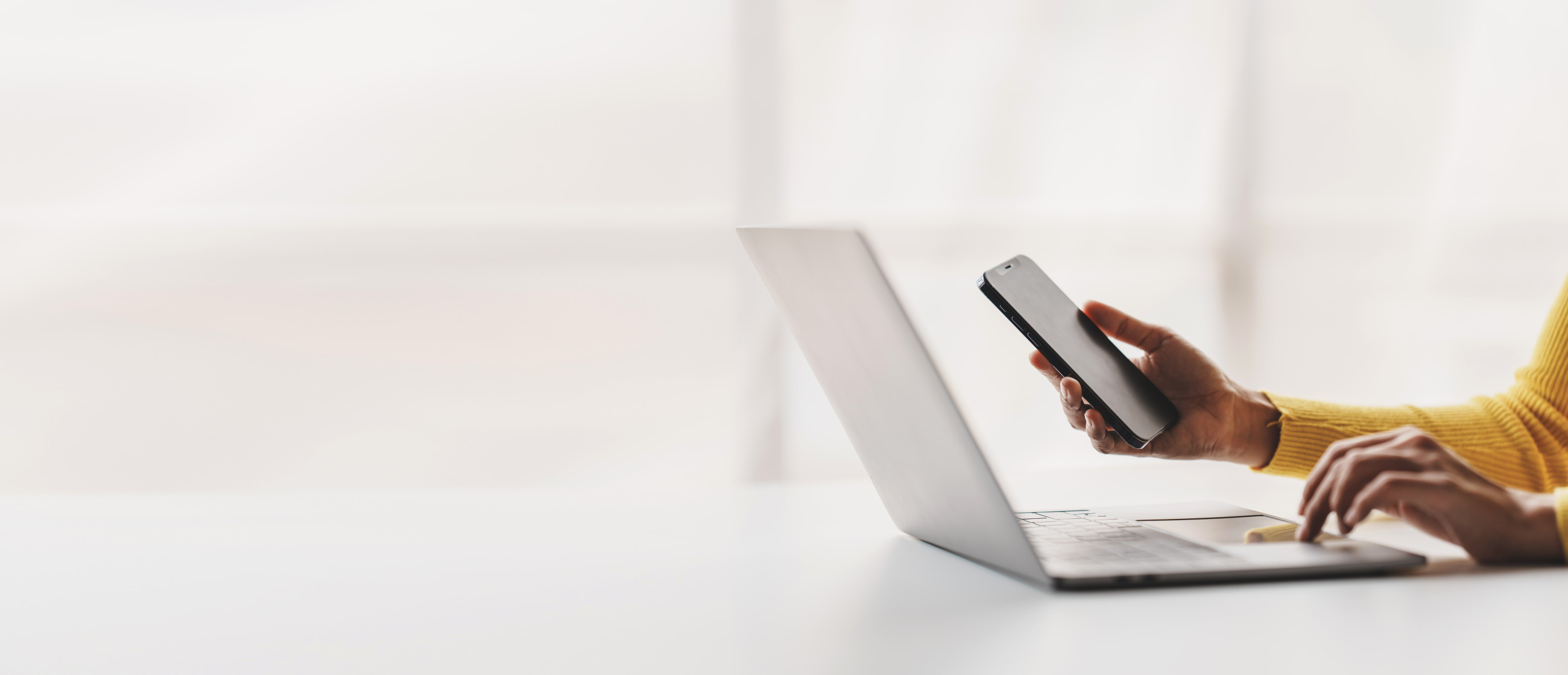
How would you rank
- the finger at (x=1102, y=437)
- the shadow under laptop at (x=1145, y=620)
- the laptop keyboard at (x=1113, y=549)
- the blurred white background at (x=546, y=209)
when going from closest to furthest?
the shadow under laptop at (x=1145, y=620) → the laptop keyboard at (x=1113, y=549) → the finger at (x=1102, y=437) → the blurred white background at (x=546, y=209)

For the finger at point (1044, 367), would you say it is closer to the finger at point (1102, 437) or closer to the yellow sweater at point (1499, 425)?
the finger at point (1102, 437)

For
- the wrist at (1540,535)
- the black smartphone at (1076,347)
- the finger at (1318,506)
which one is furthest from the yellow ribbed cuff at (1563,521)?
the black smartphone at (1076,347)

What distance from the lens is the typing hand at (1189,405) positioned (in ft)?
2.91

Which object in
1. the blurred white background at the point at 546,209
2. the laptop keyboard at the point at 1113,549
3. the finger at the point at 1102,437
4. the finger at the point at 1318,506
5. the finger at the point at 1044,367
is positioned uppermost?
the blurred white background at the point at 546,209

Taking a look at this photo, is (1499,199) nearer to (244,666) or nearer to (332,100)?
(332,100)

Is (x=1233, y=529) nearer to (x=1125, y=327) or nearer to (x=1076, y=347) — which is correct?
(x=1076, y=347)

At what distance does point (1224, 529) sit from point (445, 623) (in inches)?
18.6

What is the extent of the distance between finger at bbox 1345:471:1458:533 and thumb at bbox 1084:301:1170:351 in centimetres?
32

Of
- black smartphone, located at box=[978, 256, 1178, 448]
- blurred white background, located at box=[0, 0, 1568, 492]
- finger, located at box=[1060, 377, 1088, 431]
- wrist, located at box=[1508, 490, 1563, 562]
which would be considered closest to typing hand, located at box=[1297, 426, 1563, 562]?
wrist, located at box=[1508, 490, 1563, 562]

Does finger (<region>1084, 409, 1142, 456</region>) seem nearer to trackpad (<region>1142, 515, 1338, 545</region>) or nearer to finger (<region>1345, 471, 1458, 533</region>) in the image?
trackpad (<region>1142, 515, 1338, 545</region>)

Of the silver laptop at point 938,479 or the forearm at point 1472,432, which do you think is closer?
the silver laptop at point 938,479

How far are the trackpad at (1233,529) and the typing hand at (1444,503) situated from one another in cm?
4

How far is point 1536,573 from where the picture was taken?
516 mm

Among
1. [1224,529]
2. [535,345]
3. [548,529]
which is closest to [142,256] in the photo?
[535,345]
